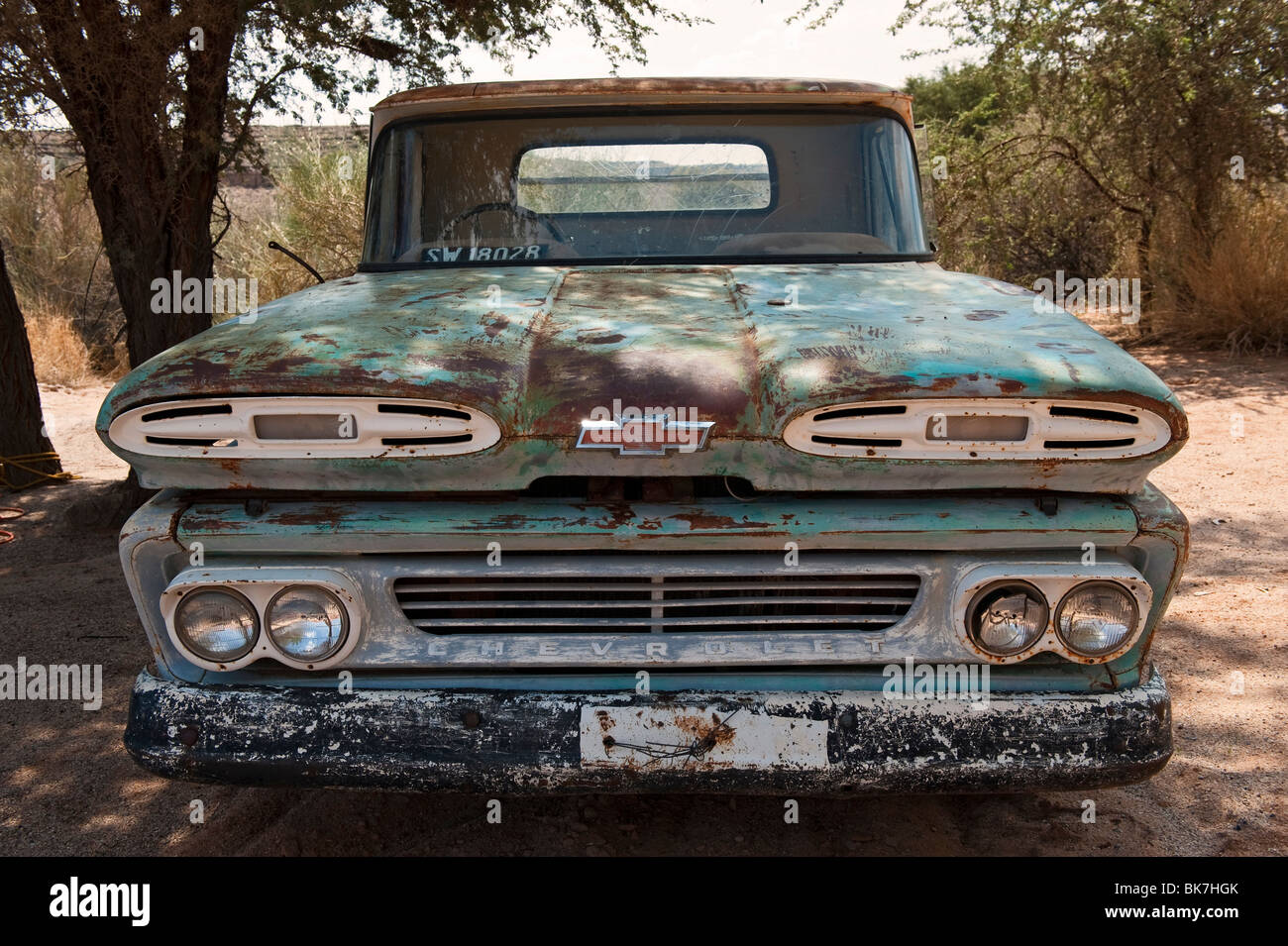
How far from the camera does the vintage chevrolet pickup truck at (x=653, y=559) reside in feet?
6.31

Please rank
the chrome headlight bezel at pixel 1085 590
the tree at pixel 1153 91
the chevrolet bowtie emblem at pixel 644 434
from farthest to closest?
the tree at pixel 1153 91
the chrome headlight bezel at pixel 1085 590
the chevrolet bowtie emblem at pixel 644 434

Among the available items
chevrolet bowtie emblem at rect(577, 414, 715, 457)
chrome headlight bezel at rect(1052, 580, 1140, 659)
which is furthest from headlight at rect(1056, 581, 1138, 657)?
chevrolet bowtie emblem at rect(577, 414, 715, 457)

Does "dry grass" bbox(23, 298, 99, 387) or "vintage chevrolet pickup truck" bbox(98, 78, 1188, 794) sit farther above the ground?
"dry grass" bbox(23, 298, 99, 387)

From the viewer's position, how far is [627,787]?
2.00 meters

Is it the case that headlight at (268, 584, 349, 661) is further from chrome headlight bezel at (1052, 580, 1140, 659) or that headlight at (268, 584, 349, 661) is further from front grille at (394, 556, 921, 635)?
chrome headlight bezel at (1052, 580, 1140, 659)

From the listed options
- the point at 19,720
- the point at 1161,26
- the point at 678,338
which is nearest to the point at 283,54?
the point at 19,720

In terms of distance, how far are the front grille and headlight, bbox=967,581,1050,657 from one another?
0.13m

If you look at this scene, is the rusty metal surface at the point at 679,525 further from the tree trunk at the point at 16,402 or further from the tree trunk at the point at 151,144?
the tree trunk at the point at 16,402

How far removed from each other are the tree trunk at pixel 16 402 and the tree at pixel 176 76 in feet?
4.17

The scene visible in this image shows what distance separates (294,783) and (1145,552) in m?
1.70

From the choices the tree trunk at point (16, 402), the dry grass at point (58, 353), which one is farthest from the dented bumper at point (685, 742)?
the dry grass at point (58, 353)

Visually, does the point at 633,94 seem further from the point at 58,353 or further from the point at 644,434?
the point at 58,353

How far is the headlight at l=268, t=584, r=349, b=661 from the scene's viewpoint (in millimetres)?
2043

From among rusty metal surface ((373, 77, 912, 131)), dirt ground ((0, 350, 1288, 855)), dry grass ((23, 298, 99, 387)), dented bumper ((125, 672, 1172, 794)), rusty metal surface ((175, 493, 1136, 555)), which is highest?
rusty metal surface ((373, 77, 912, 131))
